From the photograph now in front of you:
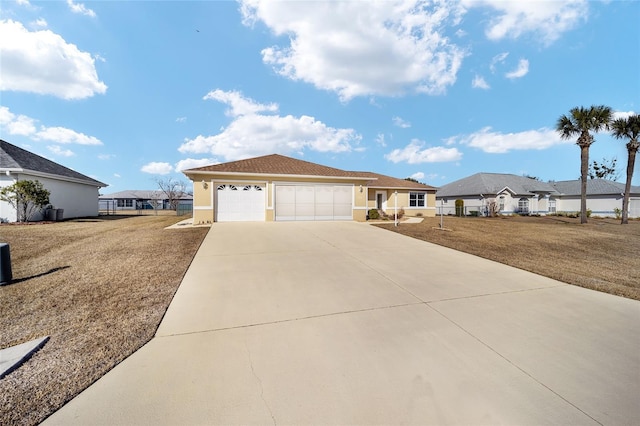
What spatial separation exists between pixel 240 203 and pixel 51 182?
14247mm

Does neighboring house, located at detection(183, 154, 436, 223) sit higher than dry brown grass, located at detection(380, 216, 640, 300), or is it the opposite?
neighboring house, located at detection(183, 154, 436, 223)

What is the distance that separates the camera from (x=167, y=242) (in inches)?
356

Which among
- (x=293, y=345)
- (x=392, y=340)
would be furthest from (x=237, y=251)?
(x=392, y=340)

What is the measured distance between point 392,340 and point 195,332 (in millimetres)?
2526

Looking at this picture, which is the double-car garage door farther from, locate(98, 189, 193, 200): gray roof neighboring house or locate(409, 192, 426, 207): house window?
locate(98, 189, 193, 200): gray roof neighboring house

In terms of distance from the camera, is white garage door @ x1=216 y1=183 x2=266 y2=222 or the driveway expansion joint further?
white garage door @ x1=216 y1=183 x2=266 y2=222

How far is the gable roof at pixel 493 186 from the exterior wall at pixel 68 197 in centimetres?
3744

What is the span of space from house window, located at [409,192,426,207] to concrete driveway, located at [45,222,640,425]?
1999 cm

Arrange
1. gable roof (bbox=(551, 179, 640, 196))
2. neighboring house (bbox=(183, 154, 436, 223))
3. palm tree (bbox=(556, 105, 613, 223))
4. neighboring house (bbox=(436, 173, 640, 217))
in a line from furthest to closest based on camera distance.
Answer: gable roof (bbox=(551, 179, 640, 196))
neighboring house (bbox=(436, 173, 640, 217))
palm tree (bbox=(556, 105, 613, 223))
neighboring house (bbox=(183, 154, 436, 223))

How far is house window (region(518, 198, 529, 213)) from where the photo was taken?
98.6 feet

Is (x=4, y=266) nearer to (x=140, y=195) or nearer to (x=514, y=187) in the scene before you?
(x=514, y=187)

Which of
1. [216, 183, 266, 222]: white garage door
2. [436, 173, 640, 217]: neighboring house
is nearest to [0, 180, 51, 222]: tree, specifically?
[216, 183, 266, 222]: white garage door

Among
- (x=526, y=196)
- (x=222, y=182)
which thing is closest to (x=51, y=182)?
(x=222, y=182)

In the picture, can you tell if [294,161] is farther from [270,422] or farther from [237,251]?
[270,422]
